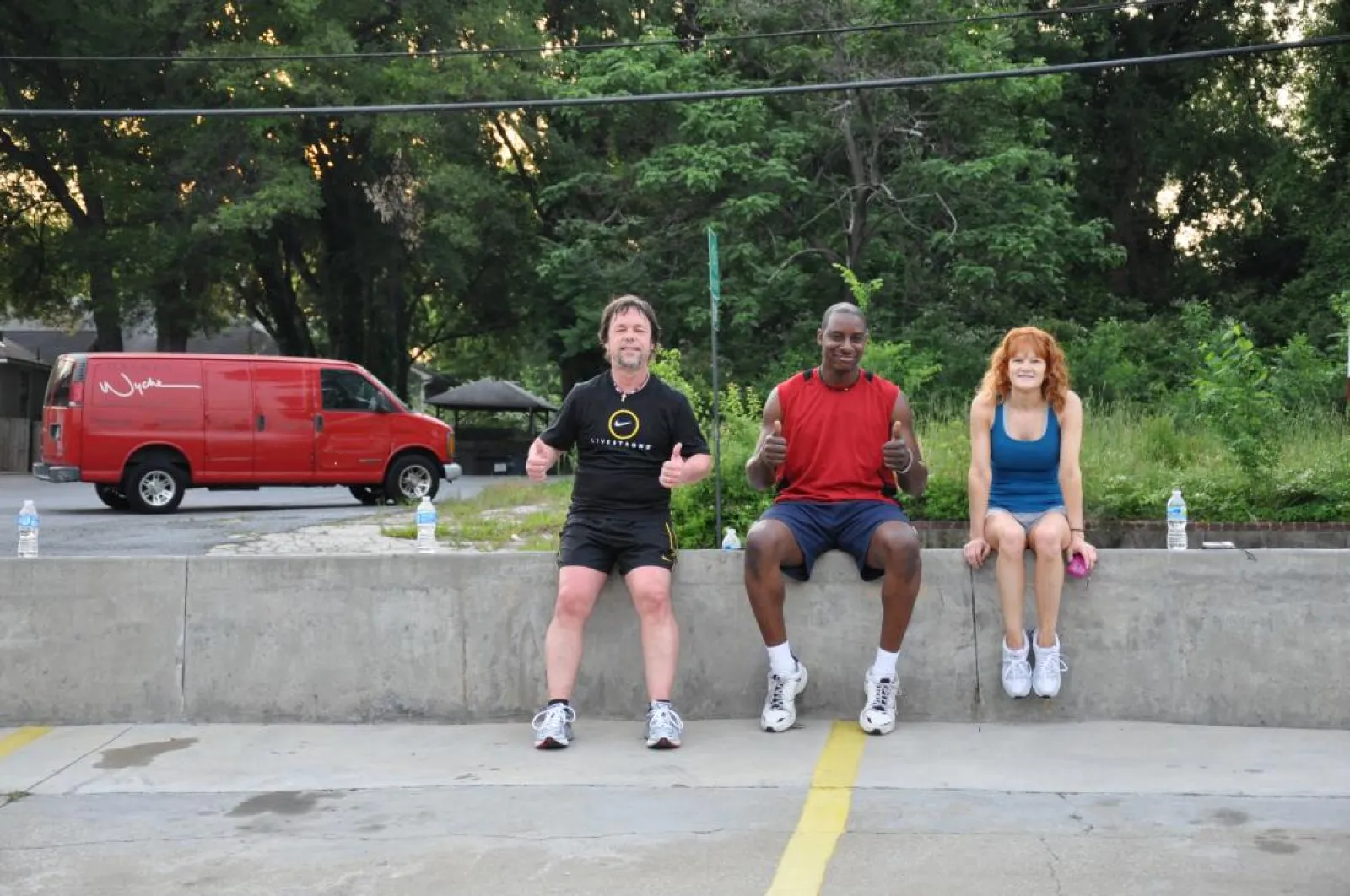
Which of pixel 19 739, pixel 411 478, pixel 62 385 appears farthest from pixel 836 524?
pixel 411 478

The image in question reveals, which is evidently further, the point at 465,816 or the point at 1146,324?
the point at 1146,324

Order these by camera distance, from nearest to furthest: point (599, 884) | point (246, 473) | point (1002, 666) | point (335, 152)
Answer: point (599, 884) < point (1002, 666) < point (246, 473) < point (335, 152)

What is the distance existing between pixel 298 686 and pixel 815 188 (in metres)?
22.1

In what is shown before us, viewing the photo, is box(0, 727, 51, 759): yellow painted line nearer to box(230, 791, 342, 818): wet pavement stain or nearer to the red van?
box(230, 791, 342, 818): wet pavement stain

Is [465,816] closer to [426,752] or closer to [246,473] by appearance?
[426,752]

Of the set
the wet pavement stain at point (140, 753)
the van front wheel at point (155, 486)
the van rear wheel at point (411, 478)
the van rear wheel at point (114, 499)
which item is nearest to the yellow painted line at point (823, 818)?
the wet pavement stain at point (140, 753)

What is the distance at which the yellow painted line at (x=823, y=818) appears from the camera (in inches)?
173

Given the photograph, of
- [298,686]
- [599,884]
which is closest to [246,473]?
[298,686]

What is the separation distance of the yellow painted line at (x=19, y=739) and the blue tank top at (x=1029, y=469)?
425 cm

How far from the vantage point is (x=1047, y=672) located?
650 cm

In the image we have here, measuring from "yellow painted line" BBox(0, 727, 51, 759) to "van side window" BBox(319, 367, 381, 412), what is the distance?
1393cm

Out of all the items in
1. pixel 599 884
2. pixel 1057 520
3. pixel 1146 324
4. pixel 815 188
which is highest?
pixel 815 188

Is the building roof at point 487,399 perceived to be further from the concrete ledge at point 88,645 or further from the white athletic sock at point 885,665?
the white athletic sock at point 885,665

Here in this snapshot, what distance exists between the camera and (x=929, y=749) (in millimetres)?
6176
